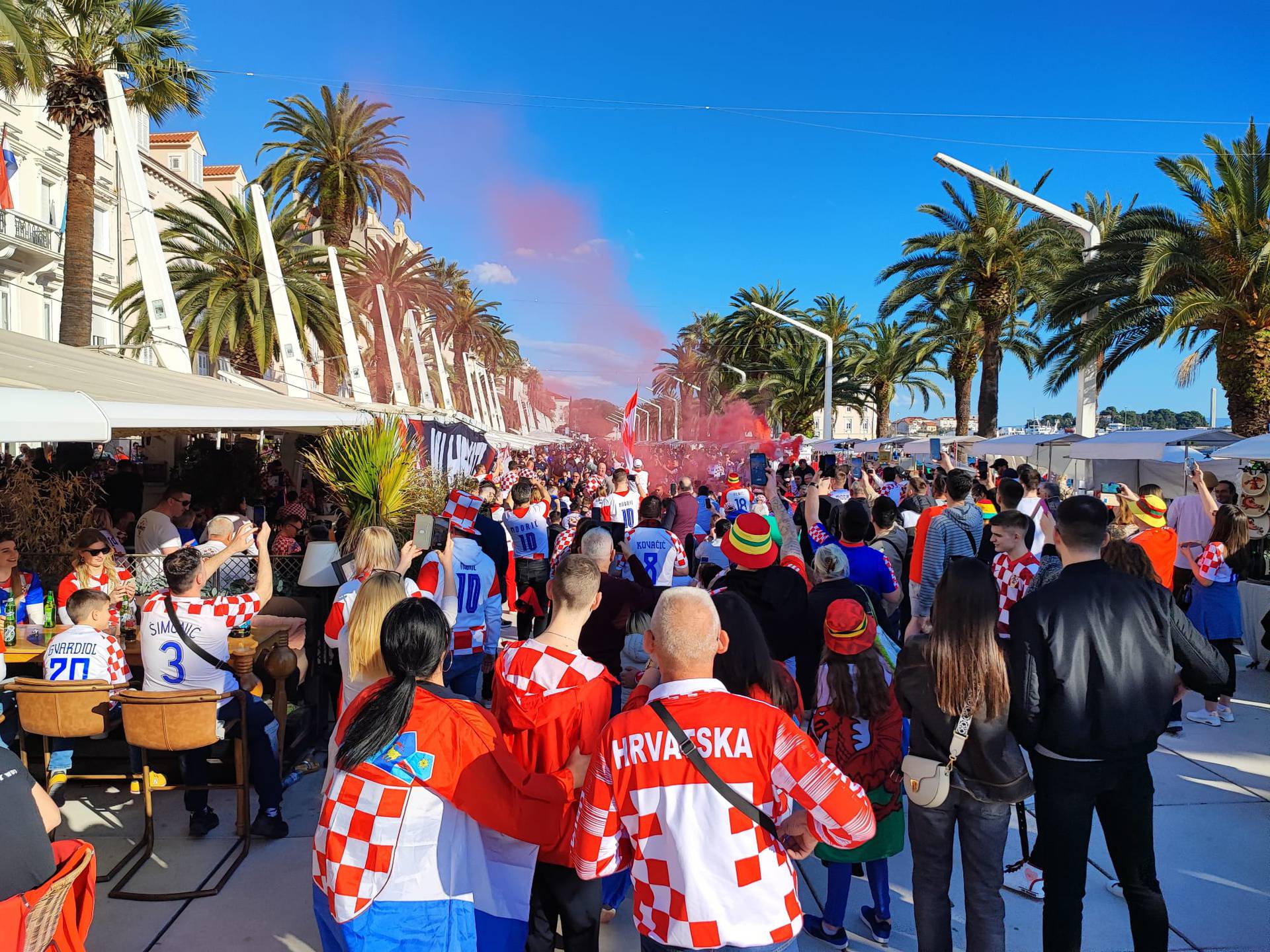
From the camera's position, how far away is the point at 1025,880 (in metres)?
4.10

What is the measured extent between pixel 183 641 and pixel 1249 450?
11.3m

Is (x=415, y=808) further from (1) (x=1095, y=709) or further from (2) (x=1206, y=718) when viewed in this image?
(2) (x=1206, y=718)

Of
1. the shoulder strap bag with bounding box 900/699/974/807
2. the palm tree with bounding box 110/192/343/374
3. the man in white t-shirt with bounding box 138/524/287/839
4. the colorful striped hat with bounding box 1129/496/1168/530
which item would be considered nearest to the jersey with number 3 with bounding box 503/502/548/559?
the man in white t-shirt with bounding box 138/524/287/839

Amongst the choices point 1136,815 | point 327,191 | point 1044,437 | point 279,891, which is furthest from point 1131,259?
point 327,191

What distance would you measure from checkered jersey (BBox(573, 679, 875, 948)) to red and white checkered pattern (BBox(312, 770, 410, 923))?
1.79ft

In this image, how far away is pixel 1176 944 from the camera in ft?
11.9

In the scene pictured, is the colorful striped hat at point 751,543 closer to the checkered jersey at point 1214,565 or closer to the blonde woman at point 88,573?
the checkered jersey at point 1214,565

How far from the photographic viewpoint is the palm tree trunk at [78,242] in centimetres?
1662

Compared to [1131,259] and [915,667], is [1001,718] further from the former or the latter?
[1131,259]

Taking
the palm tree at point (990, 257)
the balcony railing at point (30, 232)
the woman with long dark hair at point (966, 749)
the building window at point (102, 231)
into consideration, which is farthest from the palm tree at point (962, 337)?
the building window at point (102, 231)

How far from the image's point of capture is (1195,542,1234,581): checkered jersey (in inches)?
246

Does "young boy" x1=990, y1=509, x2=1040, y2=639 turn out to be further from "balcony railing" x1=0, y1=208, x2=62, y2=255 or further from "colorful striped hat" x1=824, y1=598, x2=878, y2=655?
"balcony railing" x1=0, y1=208, x2=62, y2=255

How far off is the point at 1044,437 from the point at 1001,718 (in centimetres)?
1708

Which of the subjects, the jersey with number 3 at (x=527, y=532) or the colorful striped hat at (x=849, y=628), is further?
the jersey with number 3 at (x=527, y=532)
